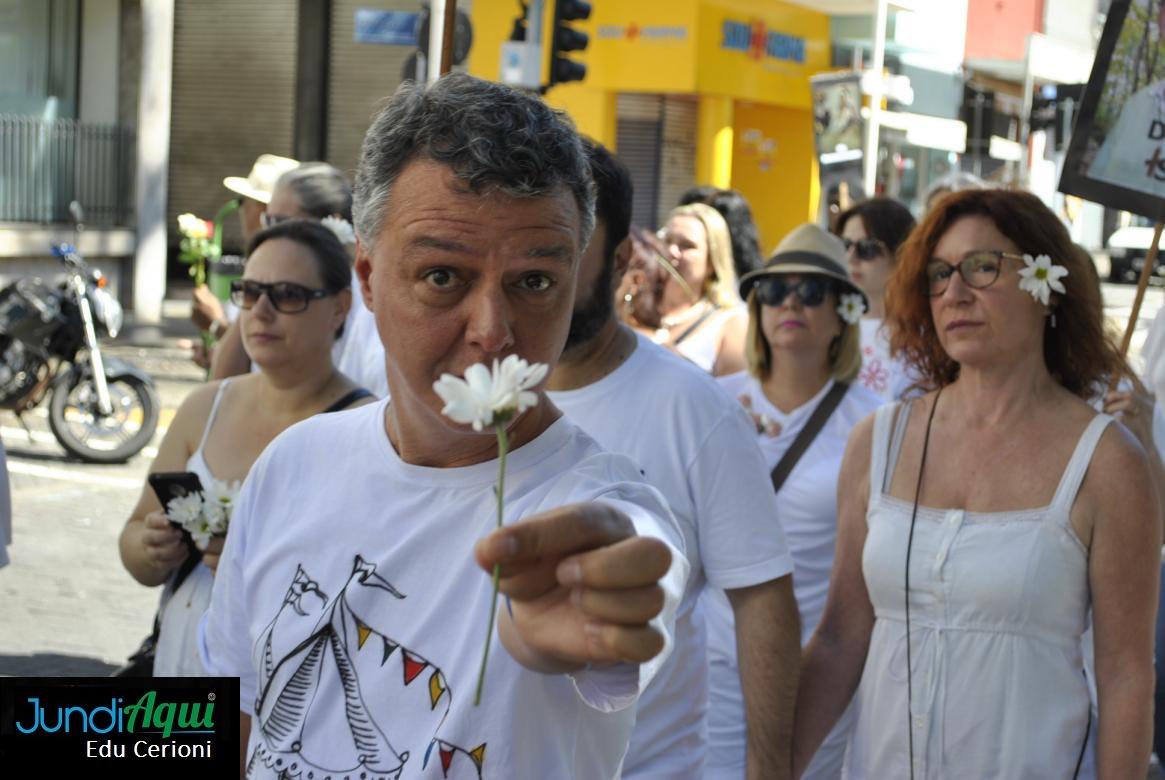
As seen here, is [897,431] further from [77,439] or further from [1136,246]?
[1136,246]

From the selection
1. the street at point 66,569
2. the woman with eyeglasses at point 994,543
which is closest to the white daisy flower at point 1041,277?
the woman with eyeglasses at point 994,543

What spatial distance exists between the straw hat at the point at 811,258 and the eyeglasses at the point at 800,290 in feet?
0.09

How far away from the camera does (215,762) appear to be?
7.84 feet

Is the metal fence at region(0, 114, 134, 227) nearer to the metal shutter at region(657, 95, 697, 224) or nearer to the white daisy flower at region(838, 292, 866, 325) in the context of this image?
the metal shutter at region(657, 95, 697, 224)

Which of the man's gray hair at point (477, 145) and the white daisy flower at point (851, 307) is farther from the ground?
the man's gray hair at point (477, 145)

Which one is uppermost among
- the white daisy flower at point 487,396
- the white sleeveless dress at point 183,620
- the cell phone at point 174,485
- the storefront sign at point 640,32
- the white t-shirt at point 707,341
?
the storefront sign at point 640,32

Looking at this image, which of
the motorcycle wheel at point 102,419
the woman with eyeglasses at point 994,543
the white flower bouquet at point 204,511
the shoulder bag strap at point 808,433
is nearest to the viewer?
the woman with eyeglasses at point 994,543

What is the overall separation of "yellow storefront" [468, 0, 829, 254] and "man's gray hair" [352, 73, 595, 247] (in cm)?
1968

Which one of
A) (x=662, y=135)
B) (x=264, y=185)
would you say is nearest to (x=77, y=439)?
(x=264, y=185)

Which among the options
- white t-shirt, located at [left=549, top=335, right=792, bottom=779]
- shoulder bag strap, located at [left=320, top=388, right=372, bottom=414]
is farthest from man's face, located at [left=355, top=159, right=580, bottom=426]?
shoulder bag strap, located at [left=320, top=388, right=372, bottom=414]

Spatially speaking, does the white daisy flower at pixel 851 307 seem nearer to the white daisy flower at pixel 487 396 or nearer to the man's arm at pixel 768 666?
the man's arm at pixel 768 666

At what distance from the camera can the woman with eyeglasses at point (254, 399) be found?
388cm

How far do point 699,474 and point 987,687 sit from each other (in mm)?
737

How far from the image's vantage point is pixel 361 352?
5.39m
